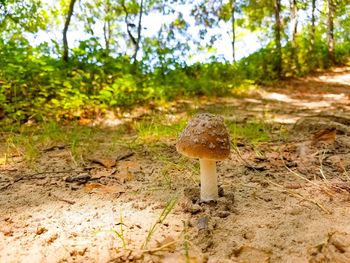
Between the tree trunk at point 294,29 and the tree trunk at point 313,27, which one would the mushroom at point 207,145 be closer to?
the tree trunk at point 294,29

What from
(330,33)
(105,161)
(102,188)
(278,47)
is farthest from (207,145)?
(330,33)

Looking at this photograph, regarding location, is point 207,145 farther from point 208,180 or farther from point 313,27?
point 313,27

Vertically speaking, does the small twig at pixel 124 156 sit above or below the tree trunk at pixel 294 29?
below

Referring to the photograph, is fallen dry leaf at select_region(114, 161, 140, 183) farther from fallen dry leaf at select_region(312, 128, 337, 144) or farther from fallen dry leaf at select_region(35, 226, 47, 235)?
fallen dry leaf at select_region(312, 128, 337, 144)

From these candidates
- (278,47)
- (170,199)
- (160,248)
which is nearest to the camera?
(160,248)

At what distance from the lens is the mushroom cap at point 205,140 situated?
A: 7.06 feet

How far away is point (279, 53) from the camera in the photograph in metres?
11.1

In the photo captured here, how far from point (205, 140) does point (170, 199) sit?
553mm

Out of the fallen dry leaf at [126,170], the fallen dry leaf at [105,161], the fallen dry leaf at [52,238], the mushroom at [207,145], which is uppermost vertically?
the mushroom at [207,145]

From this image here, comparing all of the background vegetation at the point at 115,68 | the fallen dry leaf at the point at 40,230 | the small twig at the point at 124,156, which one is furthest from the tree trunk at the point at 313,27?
the fallen dry leaf at the point at 40,230

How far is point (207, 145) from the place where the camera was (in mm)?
2150

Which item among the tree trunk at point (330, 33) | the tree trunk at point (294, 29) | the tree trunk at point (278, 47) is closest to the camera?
the tree trunk at point (278, 47)

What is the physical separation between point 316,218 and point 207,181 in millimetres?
697

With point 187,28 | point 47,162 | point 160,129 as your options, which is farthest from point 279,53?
point 47,162
